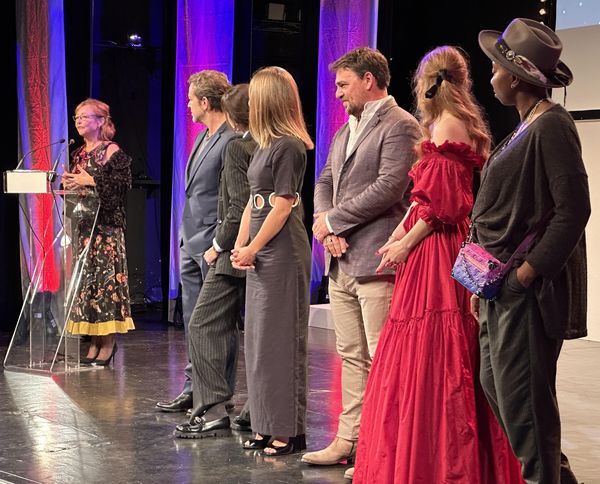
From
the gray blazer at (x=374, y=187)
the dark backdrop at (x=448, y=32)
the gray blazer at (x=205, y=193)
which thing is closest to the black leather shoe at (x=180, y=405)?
the gray blazer at (x=205, y=193)

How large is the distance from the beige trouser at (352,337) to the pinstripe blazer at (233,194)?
566 millimetres

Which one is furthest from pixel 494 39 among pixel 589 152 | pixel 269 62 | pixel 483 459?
pixel 269 62

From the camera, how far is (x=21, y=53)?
717 centimetres

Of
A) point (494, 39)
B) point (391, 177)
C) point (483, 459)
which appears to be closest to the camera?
point (494, 39)

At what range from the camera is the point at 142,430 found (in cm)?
434

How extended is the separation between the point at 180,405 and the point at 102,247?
149cm

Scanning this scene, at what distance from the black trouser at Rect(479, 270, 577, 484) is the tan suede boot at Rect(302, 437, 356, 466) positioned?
1160mm

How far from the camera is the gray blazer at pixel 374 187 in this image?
3.56 m

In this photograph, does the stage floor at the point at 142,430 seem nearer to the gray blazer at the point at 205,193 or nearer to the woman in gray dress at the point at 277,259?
the woman in gray dress at the point at 277,259

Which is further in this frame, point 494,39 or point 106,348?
point 106,348

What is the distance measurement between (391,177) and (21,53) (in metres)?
4.41

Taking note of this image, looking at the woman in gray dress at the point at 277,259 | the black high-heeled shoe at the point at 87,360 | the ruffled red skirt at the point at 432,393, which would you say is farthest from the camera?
the black high-heeled shoe at the point at 87,360

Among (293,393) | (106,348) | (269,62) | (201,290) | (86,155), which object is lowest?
(106,348)

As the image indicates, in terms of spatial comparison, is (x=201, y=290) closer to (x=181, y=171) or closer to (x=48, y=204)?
(x=48, y=204)
